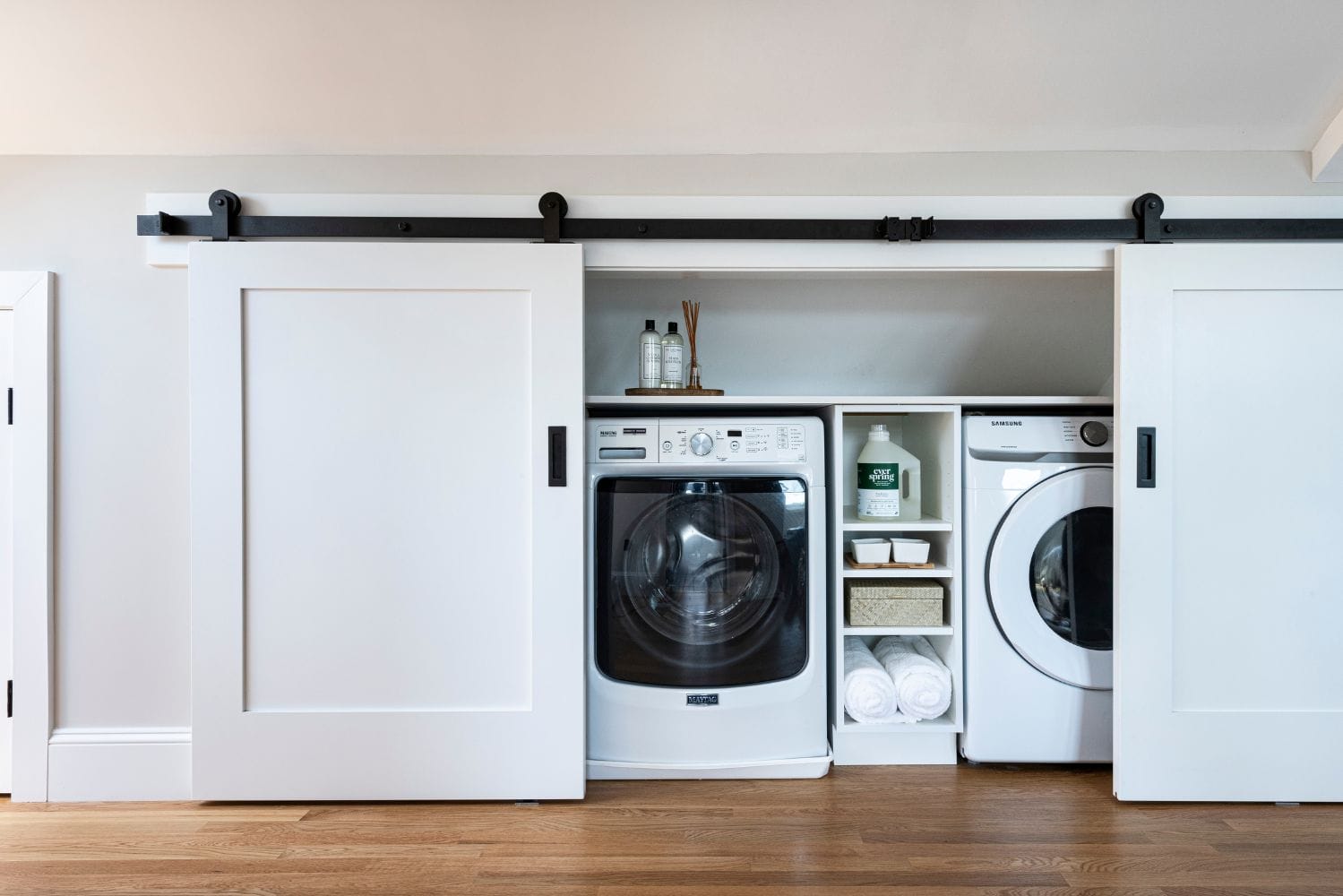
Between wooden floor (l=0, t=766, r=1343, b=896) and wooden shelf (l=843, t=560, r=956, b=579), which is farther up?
wooden shelf (l=843, t=560, r=956, b=579)

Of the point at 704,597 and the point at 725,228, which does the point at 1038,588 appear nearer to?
the point at 704,597

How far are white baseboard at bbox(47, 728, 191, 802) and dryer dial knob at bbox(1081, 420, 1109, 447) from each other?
2.56m

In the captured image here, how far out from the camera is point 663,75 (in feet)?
5.73

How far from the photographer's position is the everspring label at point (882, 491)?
2107 millimetres

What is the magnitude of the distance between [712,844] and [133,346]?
194 cm

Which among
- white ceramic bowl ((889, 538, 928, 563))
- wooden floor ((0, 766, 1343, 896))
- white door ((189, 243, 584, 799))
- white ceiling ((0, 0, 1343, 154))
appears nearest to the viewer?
wooden floor ((0, 766, 1343, 896))

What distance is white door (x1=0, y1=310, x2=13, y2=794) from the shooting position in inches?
73.5

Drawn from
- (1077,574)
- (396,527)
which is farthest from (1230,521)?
(396,527)

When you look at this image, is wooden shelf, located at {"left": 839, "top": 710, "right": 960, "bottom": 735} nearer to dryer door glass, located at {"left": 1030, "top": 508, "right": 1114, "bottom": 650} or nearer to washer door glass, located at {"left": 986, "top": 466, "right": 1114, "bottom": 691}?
washer door glass, located at {"left": 986, "top": 466, "right": 1114, "bottom": 691}

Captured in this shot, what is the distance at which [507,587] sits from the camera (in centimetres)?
183

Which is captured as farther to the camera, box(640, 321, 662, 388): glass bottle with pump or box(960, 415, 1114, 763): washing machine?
box(640, 321, 662, 388): glass bottle with pump

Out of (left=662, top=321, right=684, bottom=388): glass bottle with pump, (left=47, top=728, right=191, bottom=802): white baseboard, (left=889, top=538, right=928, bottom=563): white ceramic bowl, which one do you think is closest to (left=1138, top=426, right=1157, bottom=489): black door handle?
(left=889, top=538, right=928, bottom=563): white ceramic bowl

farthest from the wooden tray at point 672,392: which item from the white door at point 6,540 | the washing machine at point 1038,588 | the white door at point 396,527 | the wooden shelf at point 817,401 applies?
the white door at point 6,540

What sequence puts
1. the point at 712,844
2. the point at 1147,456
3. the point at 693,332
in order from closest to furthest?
the point at 712,844 < the point at 1147,456 < the point at 693,332
